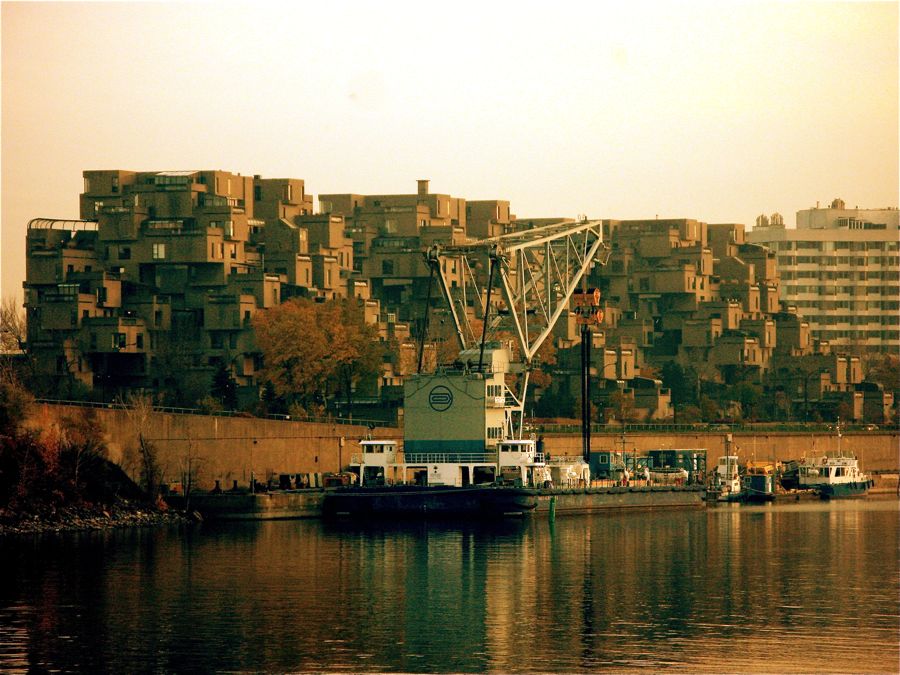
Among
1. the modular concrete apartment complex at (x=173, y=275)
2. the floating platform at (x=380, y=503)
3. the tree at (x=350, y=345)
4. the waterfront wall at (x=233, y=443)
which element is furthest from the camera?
the modular concrete apartment complex at (x=173, y=275)

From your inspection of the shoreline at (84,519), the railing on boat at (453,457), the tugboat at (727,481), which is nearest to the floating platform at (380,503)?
the shoreline at (84,519)

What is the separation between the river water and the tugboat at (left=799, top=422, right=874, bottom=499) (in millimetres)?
51454

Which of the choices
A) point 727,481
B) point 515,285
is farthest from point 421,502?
point 727,481

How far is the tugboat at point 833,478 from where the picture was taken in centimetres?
15000

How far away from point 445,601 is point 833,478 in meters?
90.0

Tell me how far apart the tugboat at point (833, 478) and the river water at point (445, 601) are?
5145 cm

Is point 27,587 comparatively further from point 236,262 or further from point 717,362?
point 717,362

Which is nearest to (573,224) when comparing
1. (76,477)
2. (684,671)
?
(76,477)

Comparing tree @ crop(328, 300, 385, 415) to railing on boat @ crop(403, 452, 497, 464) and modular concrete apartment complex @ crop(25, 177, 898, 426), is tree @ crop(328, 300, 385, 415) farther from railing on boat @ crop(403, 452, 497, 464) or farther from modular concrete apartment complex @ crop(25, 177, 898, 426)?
railing on boat @ crop(403, 452, 497, 464)

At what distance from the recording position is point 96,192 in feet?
527

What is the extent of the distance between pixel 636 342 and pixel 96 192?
2393 inches

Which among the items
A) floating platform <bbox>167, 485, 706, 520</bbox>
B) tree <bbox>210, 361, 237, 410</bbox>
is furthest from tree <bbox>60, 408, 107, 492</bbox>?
tree <bbox>210, 361, 237, 410</bbox>

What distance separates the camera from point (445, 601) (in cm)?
6638

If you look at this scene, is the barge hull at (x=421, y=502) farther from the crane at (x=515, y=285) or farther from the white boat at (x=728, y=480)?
the white boat at (x=728, y=480)
